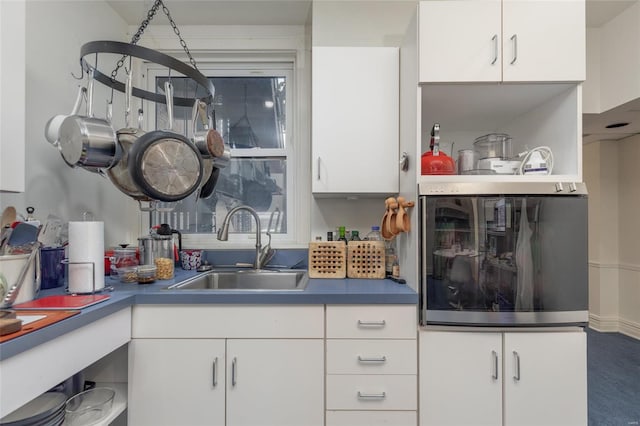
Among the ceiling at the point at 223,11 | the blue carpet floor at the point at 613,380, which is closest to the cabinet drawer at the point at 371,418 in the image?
the blue carpet floor at the point at 613,380

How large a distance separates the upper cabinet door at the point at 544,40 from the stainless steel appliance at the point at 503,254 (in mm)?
497

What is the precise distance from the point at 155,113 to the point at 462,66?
6.36 feet

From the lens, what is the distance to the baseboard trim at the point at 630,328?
288 centimetres

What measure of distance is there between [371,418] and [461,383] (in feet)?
1.35

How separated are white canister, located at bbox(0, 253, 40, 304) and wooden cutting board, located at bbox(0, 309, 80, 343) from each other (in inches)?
3.9

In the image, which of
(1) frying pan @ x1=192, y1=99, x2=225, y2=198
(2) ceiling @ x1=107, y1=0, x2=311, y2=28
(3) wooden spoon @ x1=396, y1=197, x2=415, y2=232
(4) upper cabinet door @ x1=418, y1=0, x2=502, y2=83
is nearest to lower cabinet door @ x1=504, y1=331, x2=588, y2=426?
(3) wooden spoon @ x1=396, y1=197, x2=415, y2=232

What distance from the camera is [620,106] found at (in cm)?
191

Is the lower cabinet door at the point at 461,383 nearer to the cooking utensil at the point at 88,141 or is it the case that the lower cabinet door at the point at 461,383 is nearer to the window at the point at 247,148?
the window at the point at 247,148

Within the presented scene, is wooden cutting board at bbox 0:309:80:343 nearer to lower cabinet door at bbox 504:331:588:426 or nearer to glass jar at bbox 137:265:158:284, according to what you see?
glass jar at bbox 137:265:158:284

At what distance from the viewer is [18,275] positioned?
42.0 inches

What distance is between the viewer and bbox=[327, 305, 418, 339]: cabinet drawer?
1236 millimetres

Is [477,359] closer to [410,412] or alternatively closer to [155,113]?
[410,412]

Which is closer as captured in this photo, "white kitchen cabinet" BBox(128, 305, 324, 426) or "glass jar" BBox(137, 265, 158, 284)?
"white kitchen cabinet" BBox(128, 305, 324, 426)

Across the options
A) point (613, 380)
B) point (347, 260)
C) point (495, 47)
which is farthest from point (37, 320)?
point (613, 380)
